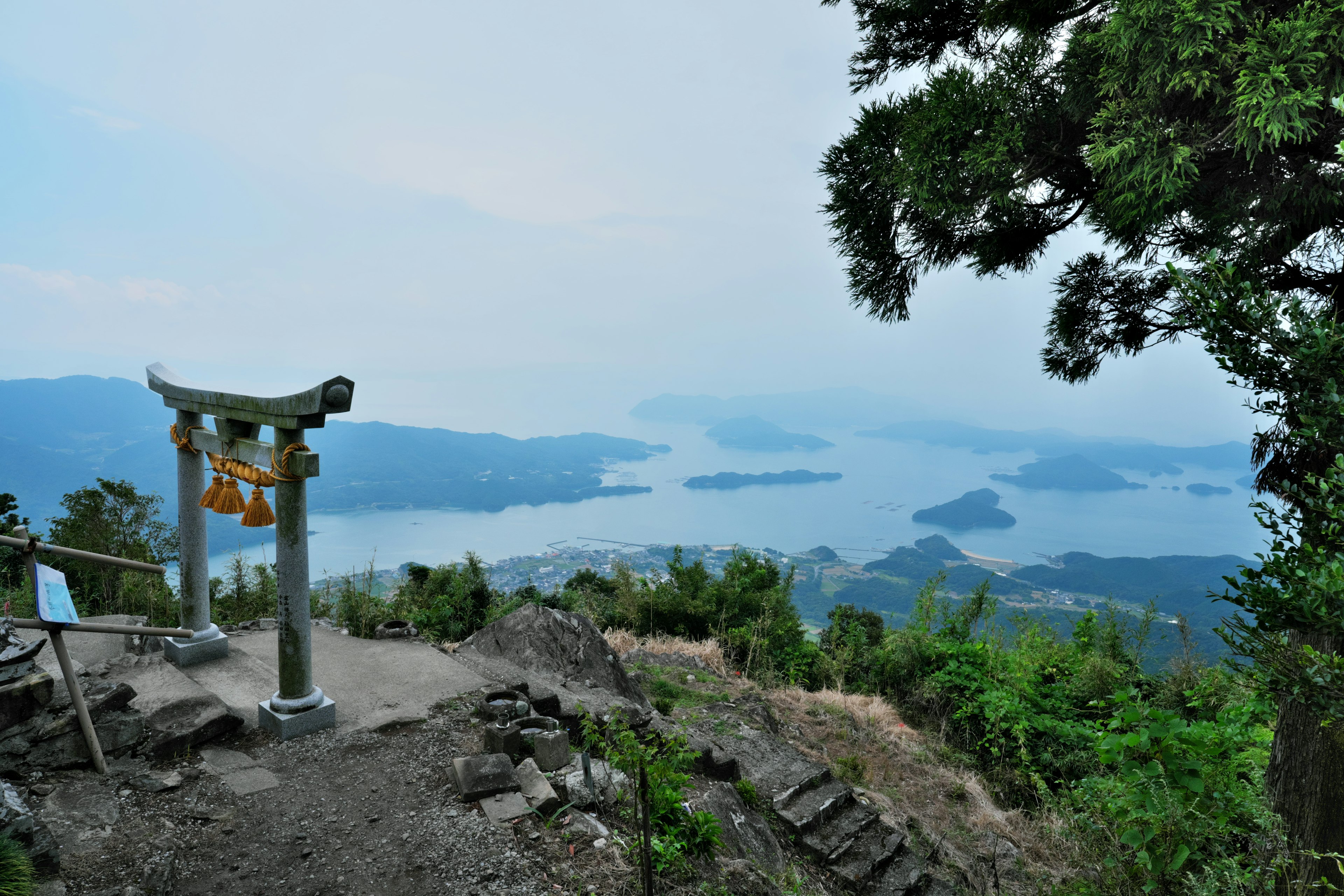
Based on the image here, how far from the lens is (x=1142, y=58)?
368cm

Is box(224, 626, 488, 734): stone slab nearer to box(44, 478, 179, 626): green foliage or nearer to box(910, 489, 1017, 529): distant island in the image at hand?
box(44, 478, 179, 626): green foliage

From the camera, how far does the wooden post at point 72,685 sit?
3576 millimetres

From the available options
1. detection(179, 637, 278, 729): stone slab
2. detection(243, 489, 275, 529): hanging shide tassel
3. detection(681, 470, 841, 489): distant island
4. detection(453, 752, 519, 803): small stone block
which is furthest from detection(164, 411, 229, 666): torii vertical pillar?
detection(681, 470, 841, 489): distant island

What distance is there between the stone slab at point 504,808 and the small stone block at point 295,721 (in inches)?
68.8

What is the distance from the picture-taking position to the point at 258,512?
494 cm

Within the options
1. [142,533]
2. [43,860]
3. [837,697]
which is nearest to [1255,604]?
[43,860]

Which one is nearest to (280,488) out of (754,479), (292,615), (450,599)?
(292,615)

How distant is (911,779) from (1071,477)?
102m

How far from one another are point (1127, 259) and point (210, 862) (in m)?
7.71

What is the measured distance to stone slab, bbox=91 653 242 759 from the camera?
4.29 m

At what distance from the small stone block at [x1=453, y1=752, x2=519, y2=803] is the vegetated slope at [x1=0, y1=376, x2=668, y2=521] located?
35.8m

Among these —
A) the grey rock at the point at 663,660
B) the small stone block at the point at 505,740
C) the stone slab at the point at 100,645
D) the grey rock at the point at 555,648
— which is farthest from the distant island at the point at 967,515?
the stone slab at the point at 100,645

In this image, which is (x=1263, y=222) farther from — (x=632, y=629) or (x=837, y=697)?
(x=632, y=629)

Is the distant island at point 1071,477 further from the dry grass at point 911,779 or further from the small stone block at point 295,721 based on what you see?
Answer: the small stone block at point 295,721
